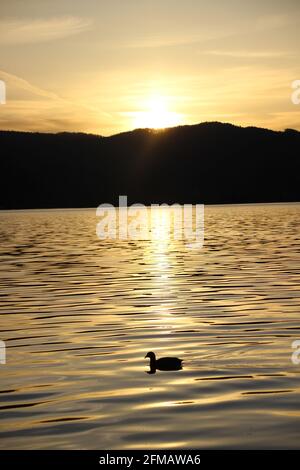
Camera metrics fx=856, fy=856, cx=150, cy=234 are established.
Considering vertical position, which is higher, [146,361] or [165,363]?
[165,363]

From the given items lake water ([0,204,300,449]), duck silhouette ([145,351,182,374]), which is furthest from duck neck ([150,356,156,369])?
lake water ([0,204,300,449])

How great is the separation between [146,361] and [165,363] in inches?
41.7

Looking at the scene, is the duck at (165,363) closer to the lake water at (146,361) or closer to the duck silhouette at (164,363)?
the duck silhouette at (164,363)

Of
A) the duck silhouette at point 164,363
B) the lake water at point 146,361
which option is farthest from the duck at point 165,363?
the lake water at point 146,361

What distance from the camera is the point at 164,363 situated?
1585cm

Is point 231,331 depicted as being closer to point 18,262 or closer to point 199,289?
point 199,289

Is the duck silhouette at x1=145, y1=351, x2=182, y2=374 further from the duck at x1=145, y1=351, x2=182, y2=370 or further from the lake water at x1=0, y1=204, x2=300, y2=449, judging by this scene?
the lake water at x1=0, y1=204, x2=300, y2=449

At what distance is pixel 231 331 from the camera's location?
66.9ft

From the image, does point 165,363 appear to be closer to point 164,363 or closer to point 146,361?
point 164,363

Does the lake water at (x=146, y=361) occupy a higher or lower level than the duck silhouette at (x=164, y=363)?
lower

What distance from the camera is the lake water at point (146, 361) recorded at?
1200 cm

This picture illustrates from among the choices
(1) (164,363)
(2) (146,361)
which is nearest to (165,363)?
(1) (164,363)
